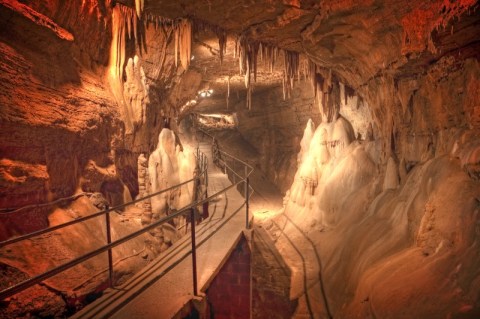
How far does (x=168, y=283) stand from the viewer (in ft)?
11.9

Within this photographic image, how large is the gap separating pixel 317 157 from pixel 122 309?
7.82 metres

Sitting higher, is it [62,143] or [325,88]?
[325,88]

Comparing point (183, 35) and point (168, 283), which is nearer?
point (168, 283)

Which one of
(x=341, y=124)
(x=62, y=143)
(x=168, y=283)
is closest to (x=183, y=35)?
(x=62, y=143)

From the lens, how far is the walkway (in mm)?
3041

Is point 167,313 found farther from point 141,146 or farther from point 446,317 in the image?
point 141,146

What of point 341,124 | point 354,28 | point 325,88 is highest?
point 354,28

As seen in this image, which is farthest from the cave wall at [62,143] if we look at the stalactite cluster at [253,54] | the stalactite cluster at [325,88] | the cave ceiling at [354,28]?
the stalactite cluster at [325,88]

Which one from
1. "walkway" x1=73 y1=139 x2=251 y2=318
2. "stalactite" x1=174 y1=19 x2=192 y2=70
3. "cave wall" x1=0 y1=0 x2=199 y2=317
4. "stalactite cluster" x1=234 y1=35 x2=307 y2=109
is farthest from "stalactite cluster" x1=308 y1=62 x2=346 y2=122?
"walkway" x1=73 y1=139 x2=251 y2=318

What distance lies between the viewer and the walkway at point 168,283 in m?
3.04

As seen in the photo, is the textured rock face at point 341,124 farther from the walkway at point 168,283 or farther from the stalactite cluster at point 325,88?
the walkway at point 168,283

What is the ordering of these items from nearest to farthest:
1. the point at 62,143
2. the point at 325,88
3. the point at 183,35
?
the point at 62,143, the point at 183,35, the point at 325,88

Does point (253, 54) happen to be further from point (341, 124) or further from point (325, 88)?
point (341, 124)

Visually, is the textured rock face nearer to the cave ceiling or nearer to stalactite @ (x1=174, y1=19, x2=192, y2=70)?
the cave ceiling
